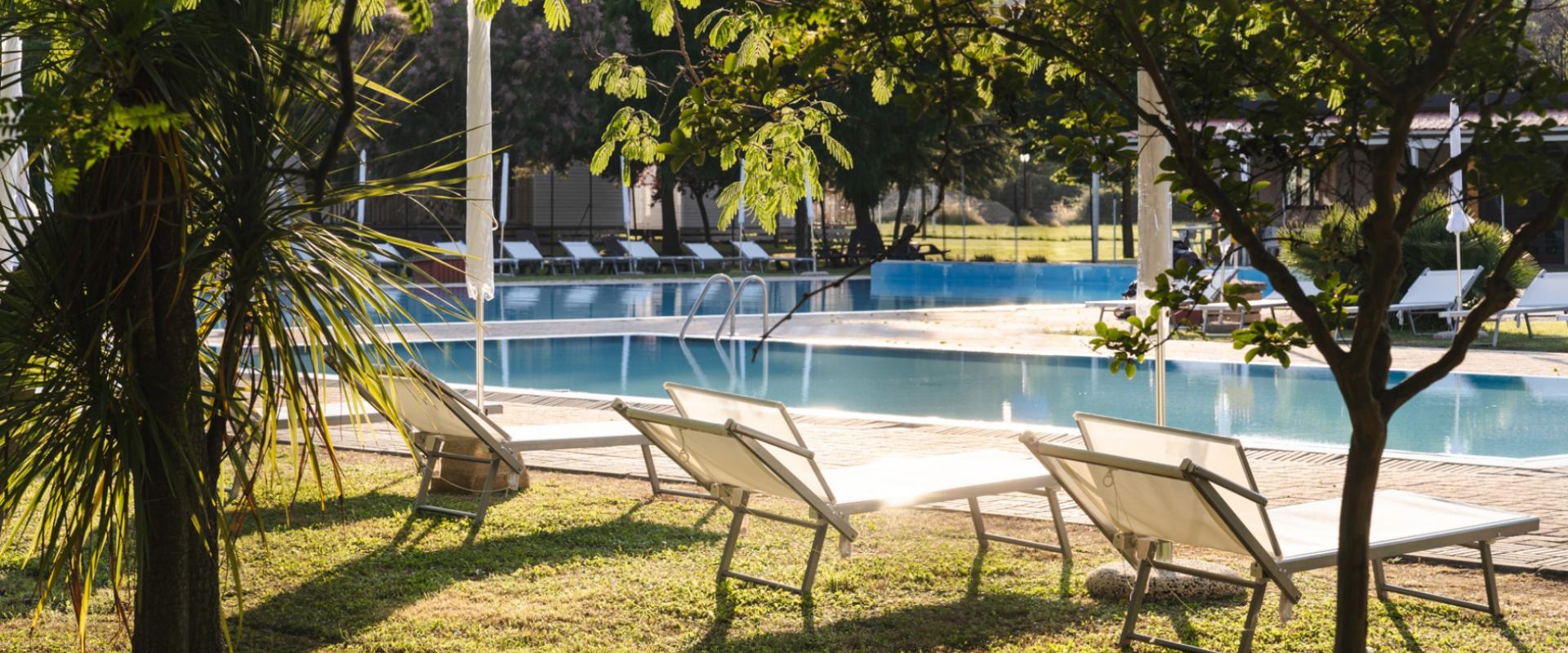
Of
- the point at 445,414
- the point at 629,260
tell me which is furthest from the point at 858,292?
the point at 445,414

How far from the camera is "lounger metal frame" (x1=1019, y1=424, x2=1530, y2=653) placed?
367 centimetres

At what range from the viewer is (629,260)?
30.6 m

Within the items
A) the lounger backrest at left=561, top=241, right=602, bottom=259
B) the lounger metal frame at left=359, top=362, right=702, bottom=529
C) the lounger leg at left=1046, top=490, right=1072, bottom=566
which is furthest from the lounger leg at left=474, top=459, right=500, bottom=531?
the lounger backrest at left=561, top=241, right=602, bottom=259

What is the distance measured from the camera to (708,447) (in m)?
4.76

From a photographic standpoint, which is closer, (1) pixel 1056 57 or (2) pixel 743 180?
(1) pixel 1056 57

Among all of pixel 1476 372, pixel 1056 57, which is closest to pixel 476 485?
pixel 1056 57

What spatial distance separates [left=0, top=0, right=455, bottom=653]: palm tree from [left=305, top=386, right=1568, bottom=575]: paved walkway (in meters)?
2.31

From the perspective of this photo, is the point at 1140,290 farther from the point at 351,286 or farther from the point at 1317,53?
the point at 351,286

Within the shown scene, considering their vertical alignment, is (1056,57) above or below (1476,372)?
above

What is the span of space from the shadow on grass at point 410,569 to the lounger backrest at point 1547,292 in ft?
36.5

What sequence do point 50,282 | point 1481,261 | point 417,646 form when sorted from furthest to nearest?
point 1481,261, point 417,646, point 50,282

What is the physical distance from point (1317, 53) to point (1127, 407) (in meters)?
7.99

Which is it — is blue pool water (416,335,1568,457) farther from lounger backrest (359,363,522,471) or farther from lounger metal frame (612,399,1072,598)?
lounger metal frame (612,399,1072,598)

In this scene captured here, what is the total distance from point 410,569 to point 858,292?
2196 centimetres
